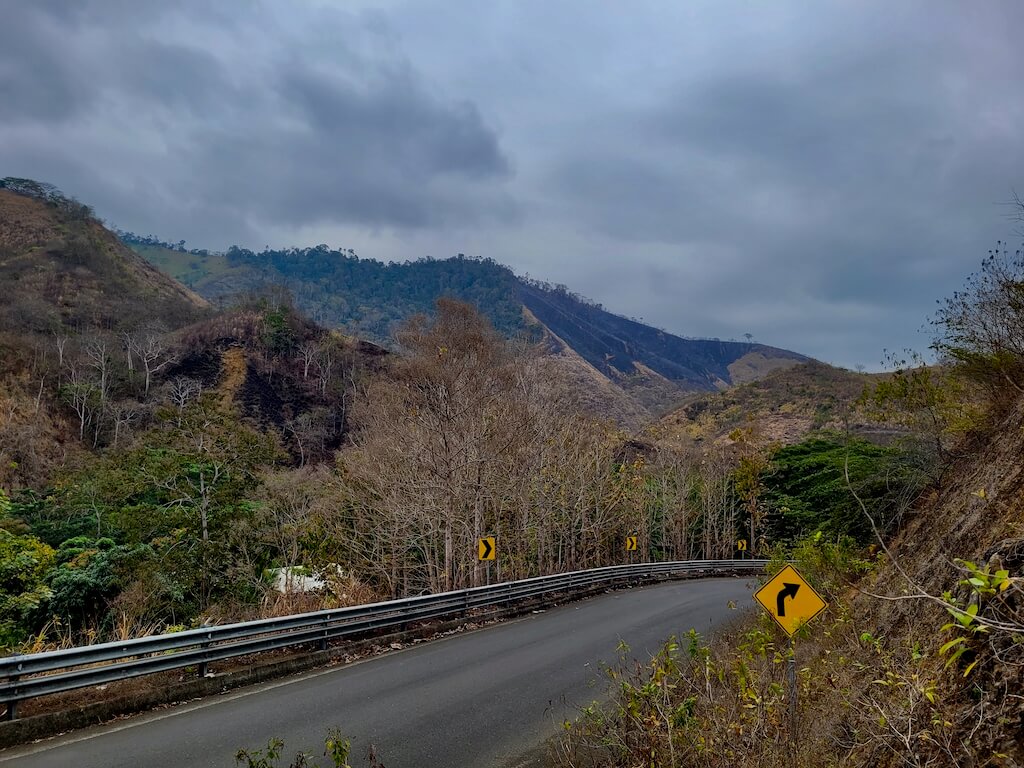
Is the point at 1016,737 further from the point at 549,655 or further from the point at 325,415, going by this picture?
the point at 325,415

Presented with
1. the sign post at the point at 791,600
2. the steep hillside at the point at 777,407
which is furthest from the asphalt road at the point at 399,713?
the steep hillside at the point at 777,407

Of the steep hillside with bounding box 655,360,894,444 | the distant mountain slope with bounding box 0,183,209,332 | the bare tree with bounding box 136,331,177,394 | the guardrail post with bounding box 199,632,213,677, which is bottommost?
the guardrail post with bounding box 199,632,213,677

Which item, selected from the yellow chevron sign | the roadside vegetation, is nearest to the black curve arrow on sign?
the roadside vegetation

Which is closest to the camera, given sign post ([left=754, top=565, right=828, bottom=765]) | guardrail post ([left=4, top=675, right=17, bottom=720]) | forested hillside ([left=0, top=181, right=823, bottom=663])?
sign post ([left=754, top=565, right=828, bottom=765])

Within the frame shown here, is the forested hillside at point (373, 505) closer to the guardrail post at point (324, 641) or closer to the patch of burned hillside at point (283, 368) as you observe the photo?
the guardrail post at point (324, 641)

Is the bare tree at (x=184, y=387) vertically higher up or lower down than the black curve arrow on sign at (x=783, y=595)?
higher up

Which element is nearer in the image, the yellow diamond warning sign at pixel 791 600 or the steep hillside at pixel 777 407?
A: the yellow diamond warning sign at pixel 791 600

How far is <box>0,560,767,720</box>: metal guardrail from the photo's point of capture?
706cm

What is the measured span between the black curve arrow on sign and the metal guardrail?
7795 millimetres

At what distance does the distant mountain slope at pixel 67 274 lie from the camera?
3322 inches

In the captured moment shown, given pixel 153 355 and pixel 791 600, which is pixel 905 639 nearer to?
pixel 791 600

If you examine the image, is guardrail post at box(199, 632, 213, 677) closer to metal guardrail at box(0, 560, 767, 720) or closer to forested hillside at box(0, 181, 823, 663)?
metal guardrail at box(0, 560, 767, 720)

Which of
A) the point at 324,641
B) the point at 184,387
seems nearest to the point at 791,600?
the point at 324,641

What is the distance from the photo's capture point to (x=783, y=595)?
635cm
